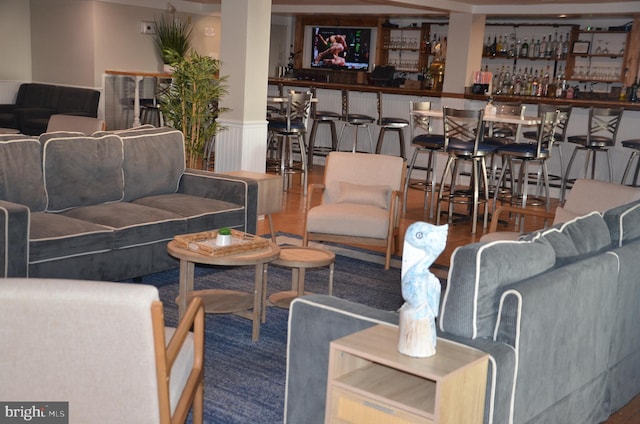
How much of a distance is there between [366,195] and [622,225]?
2.38 metres

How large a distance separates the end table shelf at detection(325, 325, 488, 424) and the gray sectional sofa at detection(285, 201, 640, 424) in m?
0.10

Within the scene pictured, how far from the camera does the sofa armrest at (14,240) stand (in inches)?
161

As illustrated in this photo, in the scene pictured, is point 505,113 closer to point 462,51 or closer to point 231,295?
point 462,51

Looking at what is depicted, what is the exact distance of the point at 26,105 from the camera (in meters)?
12.3

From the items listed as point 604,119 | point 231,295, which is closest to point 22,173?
point 231,295

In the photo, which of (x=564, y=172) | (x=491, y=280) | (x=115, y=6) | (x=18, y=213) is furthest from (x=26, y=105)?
(x=491, y=280)

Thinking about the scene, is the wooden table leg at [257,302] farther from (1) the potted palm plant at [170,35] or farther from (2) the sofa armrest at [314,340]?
(1) the potted palm plant at [170,35]

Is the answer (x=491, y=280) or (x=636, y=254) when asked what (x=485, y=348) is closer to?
(x=491, y=280)

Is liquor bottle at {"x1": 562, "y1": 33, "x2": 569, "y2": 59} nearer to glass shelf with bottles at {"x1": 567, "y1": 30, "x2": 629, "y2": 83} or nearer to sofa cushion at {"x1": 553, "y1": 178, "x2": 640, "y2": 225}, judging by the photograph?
glass shelf with bottles at {"x1": 567, "y1": 30, "x2": 629, "y2": 83}

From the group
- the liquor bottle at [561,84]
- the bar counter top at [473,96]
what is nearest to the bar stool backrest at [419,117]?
the bar counter top at [473,96]

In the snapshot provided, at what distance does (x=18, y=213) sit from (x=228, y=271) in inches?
64.0

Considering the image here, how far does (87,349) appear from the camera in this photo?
2219 millimetres

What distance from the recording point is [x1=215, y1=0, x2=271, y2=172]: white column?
7016mm

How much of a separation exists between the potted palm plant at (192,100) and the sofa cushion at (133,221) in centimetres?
141
